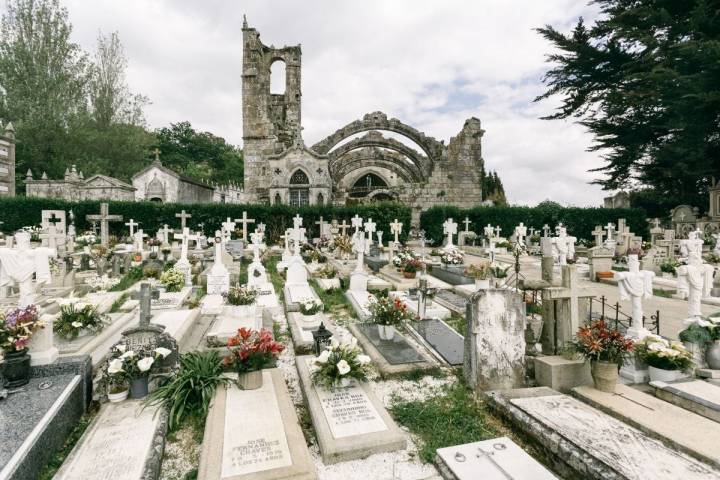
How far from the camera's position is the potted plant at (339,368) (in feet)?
13.5

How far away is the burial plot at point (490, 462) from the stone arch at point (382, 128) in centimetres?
2671

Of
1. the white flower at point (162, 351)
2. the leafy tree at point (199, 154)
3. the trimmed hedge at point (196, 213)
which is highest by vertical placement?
the leafy tree at point (199, 154)

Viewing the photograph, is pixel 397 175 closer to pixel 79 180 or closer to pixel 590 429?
pixel 79 180

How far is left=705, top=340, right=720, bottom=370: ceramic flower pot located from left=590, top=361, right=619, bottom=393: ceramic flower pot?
1.65m

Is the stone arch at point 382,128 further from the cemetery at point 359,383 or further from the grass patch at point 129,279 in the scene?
the cemetery at point 359,383

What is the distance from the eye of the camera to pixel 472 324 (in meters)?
4.38

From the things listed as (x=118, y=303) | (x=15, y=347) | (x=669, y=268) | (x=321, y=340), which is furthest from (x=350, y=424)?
(x=669, y=268)

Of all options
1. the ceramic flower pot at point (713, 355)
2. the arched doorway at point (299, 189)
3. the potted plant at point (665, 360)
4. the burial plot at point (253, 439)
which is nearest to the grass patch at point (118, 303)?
the burial plot at point (253, 439)

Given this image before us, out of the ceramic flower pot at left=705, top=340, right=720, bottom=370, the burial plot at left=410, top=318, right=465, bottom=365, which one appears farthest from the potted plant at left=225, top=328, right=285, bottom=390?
the ceramic flower pot at left=705, top=340, right=720, bottom=370

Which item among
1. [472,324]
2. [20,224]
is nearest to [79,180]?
[20,224]

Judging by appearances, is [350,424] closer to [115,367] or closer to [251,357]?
[251,357]

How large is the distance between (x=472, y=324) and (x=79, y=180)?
94.3 ft

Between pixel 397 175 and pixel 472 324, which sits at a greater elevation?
pixel 397 175

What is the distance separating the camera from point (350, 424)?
3.56 meters
